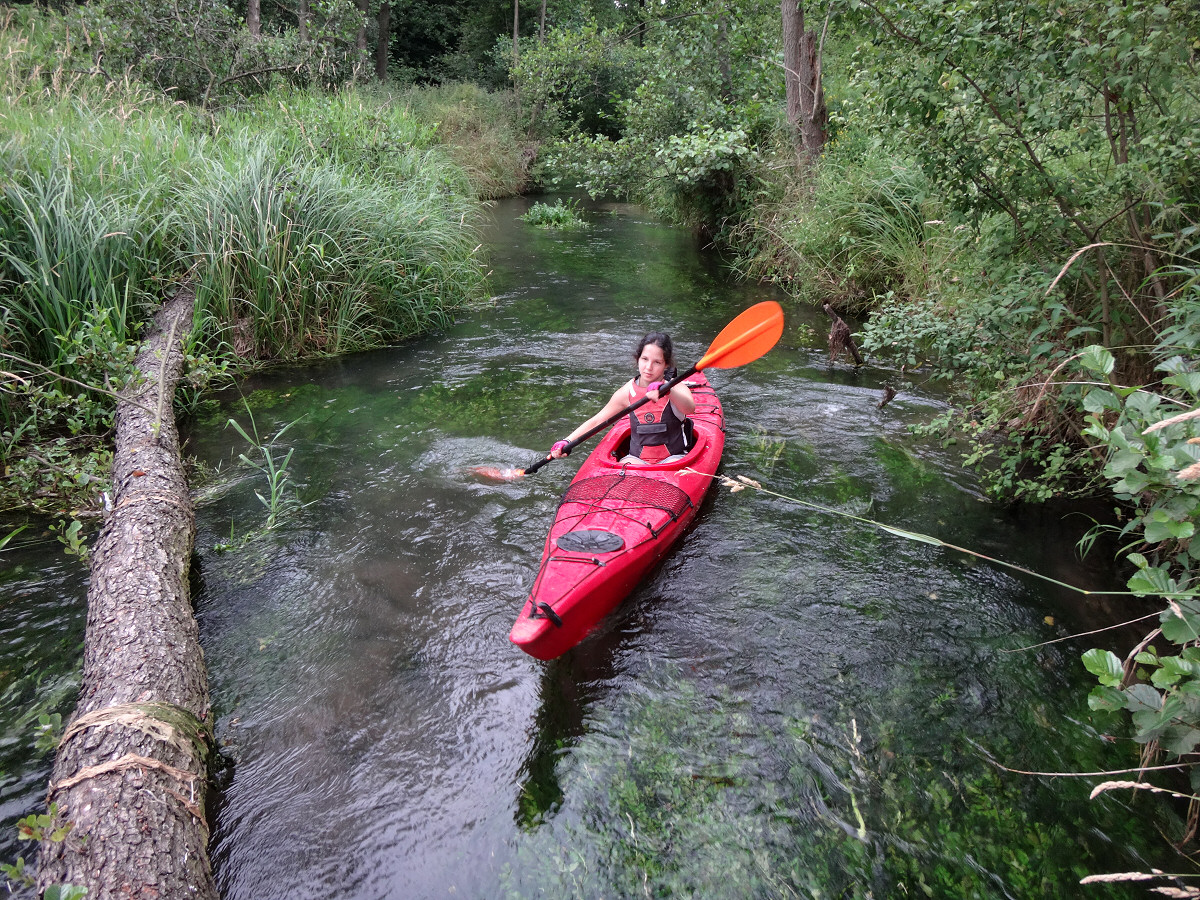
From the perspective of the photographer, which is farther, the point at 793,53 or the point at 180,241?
the point at 793,53

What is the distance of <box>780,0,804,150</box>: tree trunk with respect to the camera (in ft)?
26.9

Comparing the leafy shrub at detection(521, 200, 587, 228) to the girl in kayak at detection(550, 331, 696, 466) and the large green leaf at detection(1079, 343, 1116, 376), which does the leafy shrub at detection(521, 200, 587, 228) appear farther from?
the large green leaf at detection(1079, 343, 1116, 376)

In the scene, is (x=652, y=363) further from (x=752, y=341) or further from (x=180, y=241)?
(x=180, y=241)

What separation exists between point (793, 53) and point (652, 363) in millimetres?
6377

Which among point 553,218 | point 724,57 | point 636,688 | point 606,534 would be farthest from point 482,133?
point 636,688

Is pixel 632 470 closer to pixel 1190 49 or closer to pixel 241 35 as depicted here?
pixel 1190 49

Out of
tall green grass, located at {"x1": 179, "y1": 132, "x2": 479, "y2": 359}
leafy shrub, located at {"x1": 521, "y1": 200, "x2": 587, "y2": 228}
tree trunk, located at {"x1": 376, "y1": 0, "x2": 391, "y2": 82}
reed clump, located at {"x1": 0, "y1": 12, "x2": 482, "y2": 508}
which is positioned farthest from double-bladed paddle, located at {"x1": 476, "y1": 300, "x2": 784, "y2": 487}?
tree trunk, located at {"x1": 376, "y1": 0, "x2": 391, "y2": 82}

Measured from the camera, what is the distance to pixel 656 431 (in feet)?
13.0

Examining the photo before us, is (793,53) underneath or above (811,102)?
above

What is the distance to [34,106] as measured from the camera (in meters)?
5.36

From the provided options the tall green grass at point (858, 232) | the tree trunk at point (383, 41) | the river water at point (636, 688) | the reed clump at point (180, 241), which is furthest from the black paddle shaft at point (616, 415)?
the tree trunk at point (383, 41)

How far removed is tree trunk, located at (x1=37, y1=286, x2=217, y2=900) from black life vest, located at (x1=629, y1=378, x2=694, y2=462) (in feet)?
7.53

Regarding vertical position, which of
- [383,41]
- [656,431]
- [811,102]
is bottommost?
[656,431]

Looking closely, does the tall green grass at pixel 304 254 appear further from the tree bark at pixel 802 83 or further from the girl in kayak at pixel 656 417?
the tree bark at pixel 802 83
